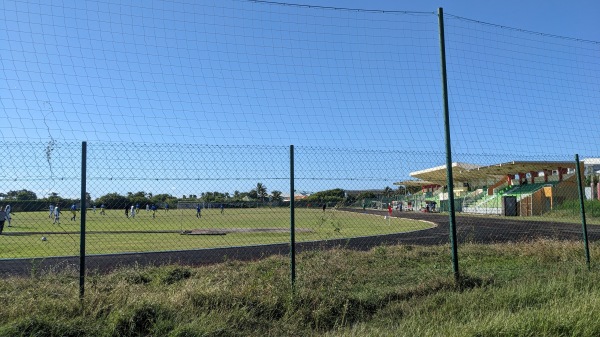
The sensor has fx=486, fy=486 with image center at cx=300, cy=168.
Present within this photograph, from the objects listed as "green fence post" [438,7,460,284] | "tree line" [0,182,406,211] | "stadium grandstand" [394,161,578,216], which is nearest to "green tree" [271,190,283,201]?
"tree line" [0,182,406,211]

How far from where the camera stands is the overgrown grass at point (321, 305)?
490cm

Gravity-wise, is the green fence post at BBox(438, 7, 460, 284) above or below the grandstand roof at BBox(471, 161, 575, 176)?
below

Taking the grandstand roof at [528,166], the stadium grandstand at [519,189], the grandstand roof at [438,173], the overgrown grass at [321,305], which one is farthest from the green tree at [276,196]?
the grandstand roof at [528,166]

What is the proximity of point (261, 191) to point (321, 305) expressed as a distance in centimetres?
208

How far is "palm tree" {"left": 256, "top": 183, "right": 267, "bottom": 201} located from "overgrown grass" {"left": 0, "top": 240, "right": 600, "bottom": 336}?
121 centimetres

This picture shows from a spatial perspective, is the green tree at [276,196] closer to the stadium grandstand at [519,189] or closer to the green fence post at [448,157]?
the green fence post at [448,157]

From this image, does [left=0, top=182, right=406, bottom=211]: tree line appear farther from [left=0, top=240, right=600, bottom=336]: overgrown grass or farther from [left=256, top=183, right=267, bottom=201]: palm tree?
[left=0, top=240, right=600, bottom=336]: overgrown grass

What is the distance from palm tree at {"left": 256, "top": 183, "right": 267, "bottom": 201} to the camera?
23.2 feet

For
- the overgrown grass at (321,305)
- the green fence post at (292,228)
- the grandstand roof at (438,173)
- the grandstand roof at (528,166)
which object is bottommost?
the overgrown grass at (321,305)

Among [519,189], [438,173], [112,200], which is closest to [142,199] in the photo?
[112,200]

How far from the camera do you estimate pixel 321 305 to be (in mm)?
5918

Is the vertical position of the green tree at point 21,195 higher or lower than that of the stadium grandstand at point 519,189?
lower

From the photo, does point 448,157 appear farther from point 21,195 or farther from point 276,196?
point 21,195

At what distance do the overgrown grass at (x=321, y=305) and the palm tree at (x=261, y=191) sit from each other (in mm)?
1215
